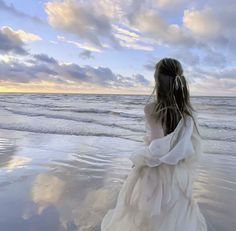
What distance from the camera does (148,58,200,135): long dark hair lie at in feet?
8.80

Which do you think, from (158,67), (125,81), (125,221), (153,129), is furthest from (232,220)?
(125,81)

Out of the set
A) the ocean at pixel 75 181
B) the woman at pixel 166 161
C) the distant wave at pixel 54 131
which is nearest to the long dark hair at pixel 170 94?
the woman at pixel 166 161

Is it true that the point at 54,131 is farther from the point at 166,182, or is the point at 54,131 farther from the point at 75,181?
the point at 166,182

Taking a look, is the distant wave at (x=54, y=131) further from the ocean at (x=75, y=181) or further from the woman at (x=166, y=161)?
the woman at (x=166, y=161)

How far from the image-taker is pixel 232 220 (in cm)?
428

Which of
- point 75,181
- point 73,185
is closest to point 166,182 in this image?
point 73,185

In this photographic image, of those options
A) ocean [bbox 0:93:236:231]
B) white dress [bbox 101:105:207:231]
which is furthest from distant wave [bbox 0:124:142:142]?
white dress [bbox 101:105:207:231]

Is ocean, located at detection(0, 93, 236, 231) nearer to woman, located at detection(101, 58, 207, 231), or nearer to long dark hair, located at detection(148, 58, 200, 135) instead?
woman, located at detection(101, 58, 207, 231)

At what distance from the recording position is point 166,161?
2.60 meters

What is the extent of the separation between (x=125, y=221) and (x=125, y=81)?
39596 mm

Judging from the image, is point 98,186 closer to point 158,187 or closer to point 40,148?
point 158,187

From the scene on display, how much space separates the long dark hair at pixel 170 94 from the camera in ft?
8.80

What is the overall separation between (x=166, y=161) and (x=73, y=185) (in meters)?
3.20

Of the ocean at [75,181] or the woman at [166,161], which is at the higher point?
the woman at [166,161]
